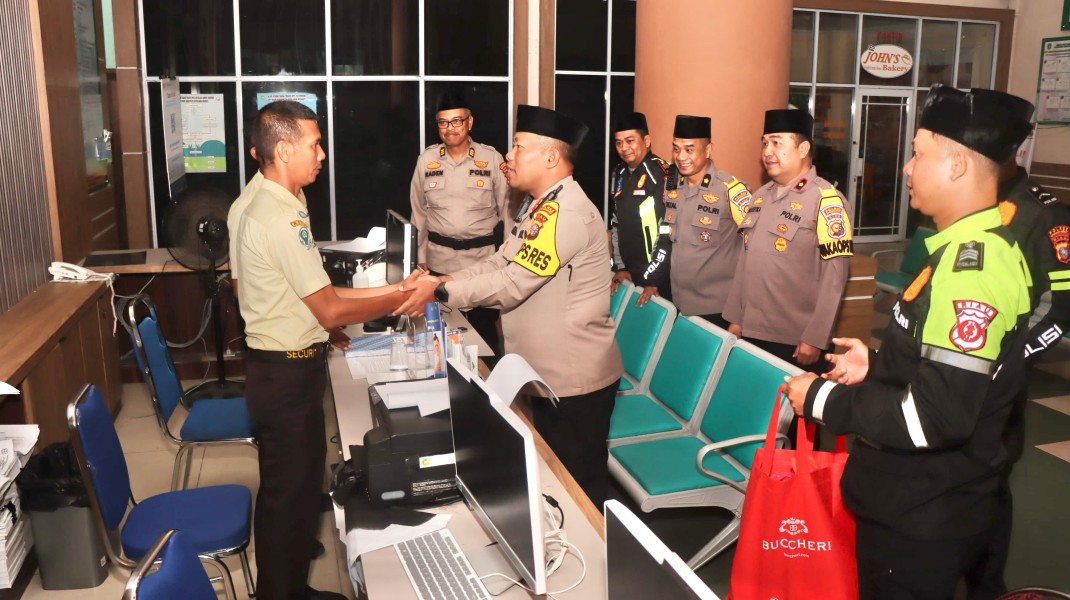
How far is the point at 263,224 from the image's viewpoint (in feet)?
8.78

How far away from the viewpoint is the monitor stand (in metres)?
1.84

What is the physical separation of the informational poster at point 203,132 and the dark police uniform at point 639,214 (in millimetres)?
5315

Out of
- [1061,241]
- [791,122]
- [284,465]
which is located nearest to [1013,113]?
[1061,241]

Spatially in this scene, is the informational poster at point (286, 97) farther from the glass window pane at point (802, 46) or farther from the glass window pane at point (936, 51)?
the glass window pane at point (936, 51)

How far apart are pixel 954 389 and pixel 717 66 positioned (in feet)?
13.6

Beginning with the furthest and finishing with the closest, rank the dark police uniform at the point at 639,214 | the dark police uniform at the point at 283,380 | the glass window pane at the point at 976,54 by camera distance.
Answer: the glass window pane at the point at 976,54 → the dark police uniform at the point at 639,214 → the dark police uniform at the point at 283,380

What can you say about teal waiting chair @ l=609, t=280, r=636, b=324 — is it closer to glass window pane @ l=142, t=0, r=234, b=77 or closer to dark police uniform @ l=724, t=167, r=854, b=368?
dark police uniform @ l=724, t=167, r=854, b=368

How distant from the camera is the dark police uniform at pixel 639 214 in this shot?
16.0ft

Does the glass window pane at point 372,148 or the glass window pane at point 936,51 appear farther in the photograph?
the glass window pane at point 936,51

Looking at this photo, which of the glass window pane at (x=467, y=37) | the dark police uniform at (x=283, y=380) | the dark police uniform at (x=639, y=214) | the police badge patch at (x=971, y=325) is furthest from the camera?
the glass window pane at (x=467, y=37)

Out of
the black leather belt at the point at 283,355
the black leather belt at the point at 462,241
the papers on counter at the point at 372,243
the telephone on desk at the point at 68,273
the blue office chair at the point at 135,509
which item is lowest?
the blue office chair at the point at 135,509

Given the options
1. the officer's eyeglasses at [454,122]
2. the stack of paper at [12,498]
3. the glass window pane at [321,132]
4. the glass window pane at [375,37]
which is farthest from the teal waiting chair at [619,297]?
the glass window pane at [375,37]

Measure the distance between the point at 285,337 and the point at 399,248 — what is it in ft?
3.52

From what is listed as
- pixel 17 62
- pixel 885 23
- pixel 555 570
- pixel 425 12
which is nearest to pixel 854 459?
pixel 555 570
